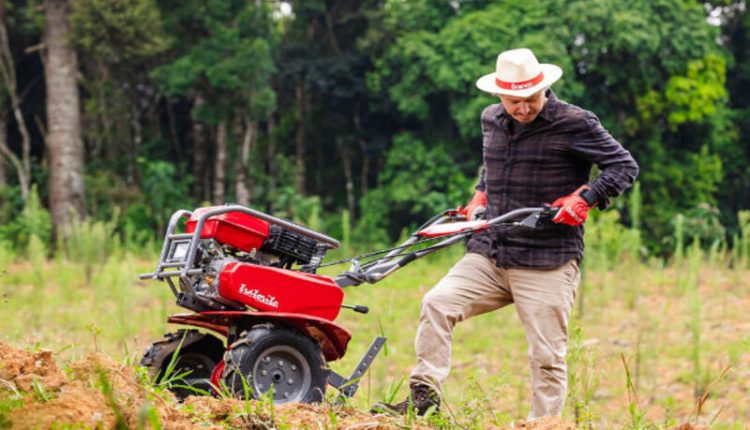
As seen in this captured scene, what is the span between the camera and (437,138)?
90.5 ft

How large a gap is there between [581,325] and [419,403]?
21.7 feet

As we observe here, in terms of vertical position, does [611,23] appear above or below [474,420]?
above

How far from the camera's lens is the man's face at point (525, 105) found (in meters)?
5.06

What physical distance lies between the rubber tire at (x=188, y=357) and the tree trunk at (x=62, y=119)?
45.5 feet

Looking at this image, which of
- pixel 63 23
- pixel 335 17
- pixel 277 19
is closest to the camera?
pixel 63 23

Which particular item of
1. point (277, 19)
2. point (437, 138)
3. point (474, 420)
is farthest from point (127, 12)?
point (474, 420)

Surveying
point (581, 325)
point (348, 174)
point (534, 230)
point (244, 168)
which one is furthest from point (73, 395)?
point (348, 174)

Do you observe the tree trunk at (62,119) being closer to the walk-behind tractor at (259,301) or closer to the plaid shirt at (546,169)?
the walk-behind tractor at (259,301)

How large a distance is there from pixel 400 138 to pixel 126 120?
24.0 ft

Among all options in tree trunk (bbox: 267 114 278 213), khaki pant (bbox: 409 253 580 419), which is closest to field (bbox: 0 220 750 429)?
khaki pant (bbox: 409 253 580 419)

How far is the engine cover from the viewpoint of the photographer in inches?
188

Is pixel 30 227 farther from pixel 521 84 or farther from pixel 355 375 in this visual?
pixel 521 84

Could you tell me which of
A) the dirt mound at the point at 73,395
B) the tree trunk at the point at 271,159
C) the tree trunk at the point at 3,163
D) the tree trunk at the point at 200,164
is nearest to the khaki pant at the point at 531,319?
the dirt mound at the point at 73,395

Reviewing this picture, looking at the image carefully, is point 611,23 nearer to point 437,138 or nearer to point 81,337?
point 437,138
